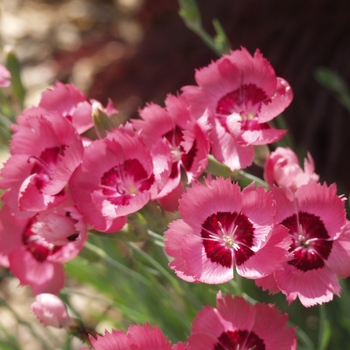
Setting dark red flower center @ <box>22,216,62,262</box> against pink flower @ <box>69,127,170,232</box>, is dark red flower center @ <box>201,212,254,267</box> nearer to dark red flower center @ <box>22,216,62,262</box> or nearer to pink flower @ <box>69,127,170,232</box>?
pink flower @ <box>69,127,170,232</box>

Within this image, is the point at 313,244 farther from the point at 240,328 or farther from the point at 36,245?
the point at 36,245

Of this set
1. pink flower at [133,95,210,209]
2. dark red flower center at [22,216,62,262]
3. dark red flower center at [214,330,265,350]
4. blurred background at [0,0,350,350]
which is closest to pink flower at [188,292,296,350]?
dark red flower center at [214,330,265,350]

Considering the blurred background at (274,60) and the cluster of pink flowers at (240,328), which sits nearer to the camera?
the cluster of pink flowers at (240,328)

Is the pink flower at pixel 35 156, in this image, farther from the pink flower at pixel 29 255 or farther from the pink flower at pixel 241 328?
the pink flower at pixel 241 328

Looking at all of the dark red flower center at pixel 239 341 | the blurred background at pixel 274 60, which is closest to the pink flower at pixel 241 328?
the dark red flower center at pixel 239 341

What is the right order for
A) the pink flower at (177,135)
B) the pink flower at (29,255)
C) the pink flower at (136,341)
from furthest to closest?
the pink flower at (29,255) < the pink flower at (177,135) < the pink flower at (136,341)

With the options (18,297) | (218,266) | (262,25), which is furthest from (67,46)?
(218,266)

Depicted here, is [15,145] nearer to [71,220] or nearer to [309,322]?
[71,220]
